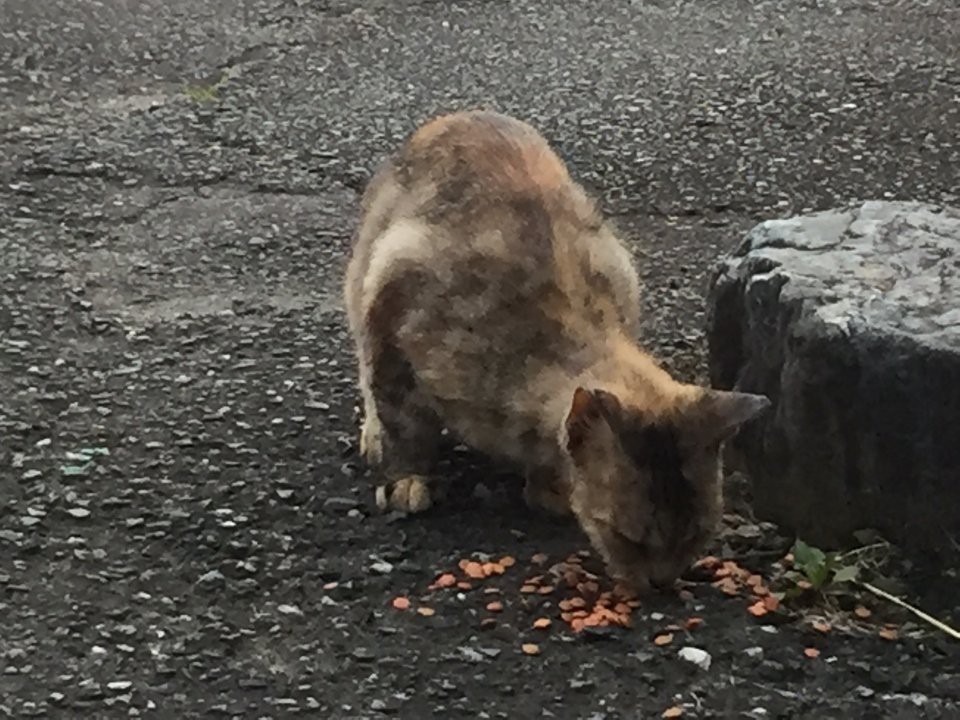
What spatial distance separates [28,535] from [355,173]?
265cm

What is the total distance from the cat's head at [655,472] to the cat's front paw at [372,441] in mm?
714

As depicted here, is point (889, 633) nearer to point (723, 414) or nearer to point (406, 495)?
point (723, 414)

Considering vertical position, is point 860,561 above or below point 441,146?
below

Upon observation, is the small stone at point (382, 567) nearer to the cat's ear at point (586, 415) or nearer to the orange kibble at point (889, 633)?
the cat's ear at point (586, 415)

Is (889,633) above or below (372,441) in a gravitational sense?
below

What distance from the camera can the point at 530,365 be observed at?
361 cm

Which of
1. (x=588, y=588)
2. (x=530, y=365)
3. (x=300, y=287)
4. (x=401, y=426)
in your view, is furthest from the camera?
(x=300, y=287)

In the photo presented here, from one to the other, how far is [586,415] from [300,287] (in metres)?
2.00

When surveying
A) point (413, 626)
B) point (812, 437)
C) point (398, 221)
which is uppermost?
point (398, 221)

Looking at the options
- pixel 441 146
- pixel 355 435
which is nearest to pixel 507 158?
pixel 441 146

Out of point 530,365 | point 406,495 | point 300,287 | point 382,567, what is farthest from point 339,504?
point 300,287

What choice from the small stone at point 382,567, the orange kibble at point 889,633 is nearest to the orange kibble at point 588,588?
the small stone at point 382,567

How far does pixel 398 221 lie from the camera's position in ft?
13.3

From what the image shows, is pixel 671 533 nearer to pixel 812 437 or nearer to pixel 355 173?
pixel 812 437
